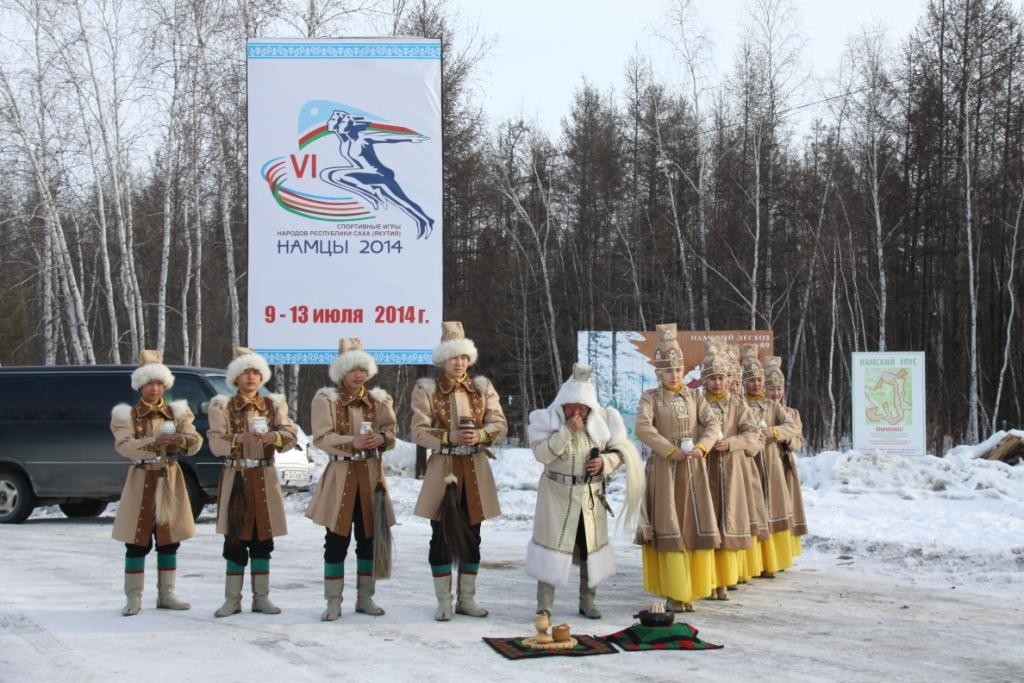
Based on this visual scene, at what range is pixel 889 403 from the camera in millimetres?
17641

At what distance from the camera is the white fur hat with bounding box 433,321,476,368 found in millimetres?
8039

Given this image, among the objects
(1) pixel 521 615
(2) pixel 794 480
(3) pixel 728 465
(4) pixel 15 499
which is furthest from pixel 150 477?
(4) pixel 15 499

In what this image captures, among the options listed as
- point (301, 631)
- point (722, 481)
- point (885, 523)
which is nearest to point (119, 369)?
point (301, 631)

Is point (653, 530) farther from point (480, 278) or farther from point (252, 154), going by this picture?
point (480, 278)

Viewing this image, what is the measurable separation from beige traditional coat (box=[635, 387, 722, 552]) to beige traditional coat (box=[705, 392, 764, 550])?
0.20 metres

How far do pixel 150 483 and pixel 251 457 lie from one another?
84 cm

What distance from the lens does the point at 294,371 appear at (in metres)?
21.3

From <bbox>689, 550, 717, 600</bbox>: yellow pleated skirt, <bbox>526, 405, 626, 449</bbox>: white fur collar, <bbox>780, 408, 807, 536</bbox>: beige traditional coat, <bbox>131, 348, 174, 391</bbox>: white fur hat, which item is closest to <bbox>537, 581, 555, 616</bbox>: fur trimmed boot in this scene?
<bbox>526, 405, 626, 449</bbox>: white fur collar

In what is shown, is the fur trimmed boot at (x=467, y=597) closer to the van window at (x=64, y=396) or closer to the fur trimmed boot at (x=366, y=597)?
the fur trimmed boot at (x=366, y=597)

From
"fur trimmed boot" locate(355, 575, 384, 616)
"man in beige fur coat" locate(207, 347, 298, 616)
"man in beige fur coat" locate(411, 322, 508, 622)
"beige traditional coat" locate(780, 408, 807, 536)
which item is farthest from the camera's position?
"beige traditional coat" locate(780, 408, 807, 536)

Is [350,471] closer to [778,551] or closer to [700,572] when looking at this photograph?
[700,572]

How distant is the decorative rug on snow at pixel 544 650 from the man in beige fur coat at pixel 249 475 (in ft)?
6.53

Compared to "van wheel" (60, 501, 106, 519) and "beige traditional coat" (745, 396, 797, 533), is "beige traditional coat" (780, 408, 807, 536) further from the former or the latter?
"van wheel" (60, 501, 106, 519)

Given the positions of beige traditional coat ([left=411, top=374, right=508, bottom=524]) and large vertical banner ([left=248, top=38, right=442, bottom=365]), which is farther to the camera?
large vertical banner ([left=248, top=38, right=442, bottom=365])
